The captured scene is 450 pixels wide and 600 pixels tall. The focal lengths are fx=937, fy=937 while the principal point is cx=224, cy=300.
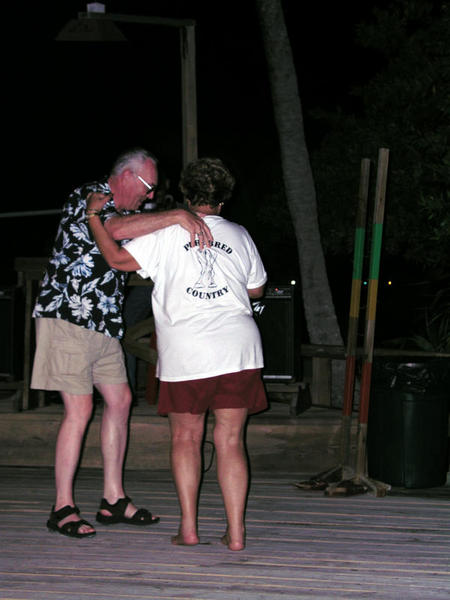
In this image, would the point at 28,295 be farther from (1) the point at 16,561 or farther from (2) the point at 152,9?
(2) the point at 152,9

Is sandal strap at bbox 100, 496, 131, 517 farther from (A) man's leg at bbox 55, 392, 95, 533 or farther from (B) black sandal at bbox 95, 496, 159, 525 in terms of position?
(A) man's leg at bbox 55, 392, 95, 533

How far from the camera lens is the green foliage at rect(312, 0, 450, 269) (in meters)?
10.0

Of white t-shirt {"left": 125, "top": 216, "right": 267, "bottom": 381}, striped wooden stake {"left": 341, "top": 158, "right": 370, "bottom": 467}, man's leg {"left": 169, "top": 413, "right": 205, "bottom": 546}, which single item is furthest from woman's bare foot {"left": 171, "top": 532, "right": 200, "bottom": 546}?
striped wooden stake {"left": 341, "top": 158, "right": 370, "bottom": 467}

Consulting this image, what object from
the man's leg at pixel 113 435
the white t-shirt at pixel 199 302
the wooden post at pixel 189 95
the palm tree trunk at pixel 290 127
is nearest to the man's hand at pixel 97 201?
the white t-shirt at pixel 199 302

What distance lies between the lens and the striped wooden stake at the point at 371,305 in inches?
202

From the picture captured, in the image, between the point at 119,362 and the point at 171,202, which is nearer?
the point at 119,362

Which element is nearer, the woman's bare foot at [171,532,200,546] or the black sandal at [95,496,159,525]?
the woman's bare foot at [171,532,200,546]

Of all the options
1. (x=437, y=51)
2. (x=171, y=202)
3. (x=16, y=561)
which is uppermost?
(x=437, y=51)

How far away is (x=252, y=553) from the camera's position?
3.84 meters

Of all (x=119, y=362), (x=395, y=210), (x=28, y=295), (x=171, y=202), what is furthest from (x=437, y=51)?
(x=119, y=362)

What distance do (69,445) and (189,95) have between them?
13.4 feet

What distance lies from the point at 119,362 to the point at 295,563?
126 centimetres

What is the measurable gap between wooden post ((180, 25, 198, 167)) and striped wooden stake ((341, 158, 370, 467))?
2420 mm

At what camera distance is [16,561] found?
370cm
